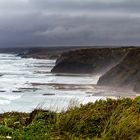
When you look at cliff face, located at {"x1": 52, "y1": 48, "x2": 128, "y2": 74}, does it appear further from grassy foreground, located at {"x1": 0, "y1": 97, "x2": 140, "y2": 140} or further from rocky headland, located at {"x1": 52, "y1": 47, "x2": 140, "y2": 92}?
grassy foreground, located at {"x1": 0, "y1": 97, "x2": 140, "y2": 140}

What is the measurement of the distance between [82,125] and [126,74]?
150 ft

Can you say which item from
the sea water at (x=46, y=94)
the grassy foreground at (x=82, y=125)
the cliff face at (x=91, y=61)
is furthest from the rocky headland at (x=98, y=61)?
the grassy foreground at (x=82, y=125)

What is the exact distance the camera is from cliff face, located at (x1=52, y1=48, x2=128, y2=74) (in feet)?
257

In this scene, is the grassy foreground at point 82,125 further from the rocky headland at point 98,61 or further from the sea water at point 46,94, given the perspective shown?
the rocky headland at point 98,61

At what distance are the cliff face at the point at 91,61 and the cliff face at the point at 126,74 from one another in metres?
18.4

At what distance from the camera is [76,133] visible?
816 cm

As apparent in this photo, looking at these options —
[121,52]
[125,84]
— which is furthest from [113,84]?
[121,52]

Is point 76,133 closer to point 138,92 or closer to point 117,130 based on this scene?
point 117,130

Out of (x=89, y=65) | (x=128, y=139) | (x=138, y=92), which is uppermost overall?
(x=89, y=65)

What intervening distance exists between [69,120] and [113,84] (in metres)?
45.3

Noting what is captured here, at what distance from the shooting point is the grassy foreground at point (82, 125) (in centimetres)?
775

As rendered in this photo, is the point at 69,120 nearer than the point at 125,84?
Yes

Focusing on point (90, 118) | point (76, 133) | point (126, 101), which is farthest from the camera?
point (126, 101)

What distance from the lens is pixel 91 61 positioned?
3189 inches
